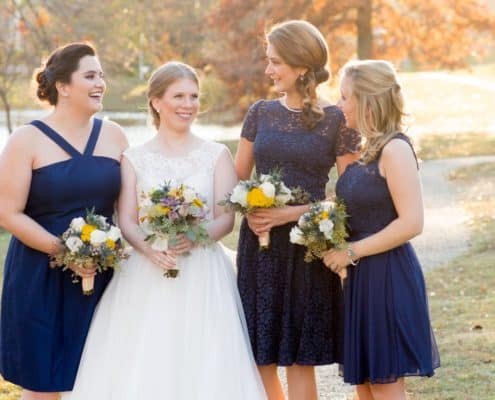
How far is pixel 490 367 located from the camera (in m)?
7.46

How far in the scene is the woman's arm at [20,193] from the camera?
5188 millimetres

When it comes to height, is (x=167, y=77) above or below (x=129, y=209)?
above

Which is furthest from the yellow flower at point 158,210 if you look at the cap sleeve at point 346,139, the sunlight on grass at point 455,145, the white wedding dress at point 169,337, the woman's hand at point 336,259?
the sunlight on grass at point 455,145

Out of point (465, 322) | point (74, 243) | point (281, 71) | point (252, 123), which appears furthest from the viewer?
point (465, 322)

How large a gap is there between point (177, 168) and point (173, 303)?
78cm

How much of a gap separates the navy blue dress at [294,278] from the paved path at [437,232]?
1.74 meters

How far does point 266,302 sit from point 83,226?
1.18 meters

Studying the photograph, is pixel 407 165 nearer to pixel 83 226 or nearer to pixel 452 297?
pixel 83 226


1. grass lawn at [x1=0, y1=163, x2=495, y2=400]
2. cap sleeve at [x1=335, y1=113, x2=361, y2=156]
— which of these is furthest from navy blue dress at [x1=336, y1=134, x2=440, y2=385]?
grass lawn at [x1=0, y1=163, x2=495, y2=400]

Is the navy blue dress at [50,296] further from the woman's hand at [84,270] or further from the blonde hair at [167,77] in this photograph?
the blonde hair at [167,77]

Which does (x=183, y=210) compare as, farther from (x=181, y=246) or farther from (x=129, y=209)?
(x=129, y=209)

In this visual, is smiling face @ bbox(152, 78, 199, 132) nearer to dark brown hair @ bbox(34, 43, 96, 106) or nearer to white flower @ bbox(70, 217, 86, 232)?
dark brown hair @ bbox(34, 43, 96, 106)

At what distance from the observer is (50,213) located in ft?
17.5

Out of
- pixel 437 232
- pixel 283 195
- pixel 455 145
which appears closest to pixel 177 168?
pixel 283 195
